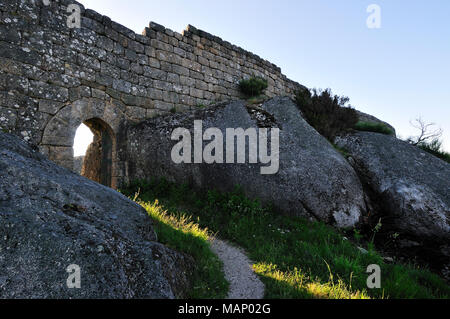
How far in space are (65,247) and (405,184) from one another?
5.33 meters

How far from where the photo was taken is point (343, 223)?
4.20 meters

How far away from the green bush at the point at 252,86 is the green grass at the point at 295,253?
5.89 metres

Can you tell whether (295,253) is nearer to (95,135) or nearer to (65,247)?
(65,247)

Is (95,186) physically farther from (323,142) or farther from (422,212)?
(422,212)

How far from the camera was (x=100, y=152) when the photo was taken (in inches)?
263

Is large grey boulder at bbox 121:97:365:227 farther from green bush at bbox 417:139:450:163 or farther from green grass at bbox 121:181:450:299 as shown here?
green bush at bbox 417:139:450:163

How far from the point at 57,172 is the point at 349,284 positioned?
315 cm

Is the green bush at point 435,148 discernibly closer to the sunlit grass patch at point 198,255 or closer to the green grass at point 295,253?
the green grass at point 295,253

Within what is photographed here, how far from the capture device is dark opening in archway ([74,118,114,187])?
6375mm

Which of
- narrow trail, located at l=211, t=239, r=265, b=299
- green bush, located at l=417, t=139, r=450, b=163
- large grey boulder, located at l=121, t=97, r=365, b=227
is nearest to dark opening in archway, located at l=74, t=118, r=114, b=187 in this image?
large grey boulder, located at l=121, t=97, r=365, b=227

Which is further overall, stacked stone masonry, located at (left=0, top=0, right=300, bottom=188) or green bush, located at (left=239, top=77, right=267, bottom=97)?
green bush, located at (left=239, top=77, right=267, bottom=97)

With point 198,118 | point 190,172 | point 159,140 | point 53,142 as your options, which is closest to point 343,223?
point 190,172

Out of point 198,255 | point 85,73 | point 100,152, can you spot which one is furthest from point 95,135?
point 198,255

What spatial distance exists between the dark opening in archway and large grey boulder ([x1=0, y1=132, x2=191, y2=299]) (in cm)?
408
